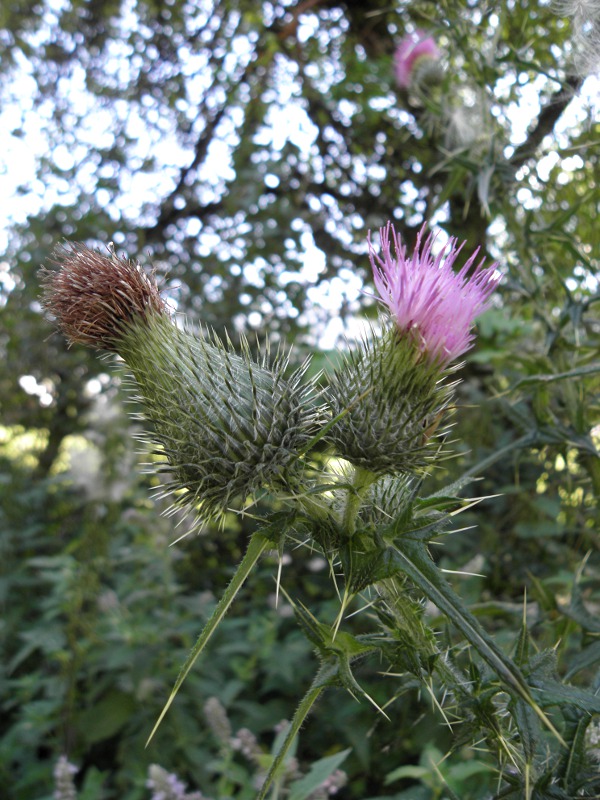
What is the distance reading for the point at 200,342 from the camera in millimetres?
1581

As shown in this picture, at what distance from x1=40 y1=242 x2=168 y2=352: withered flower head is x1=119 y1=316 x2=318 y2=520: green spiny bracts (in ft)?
0.13

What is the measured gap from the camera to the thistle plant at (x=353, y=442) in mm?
1206

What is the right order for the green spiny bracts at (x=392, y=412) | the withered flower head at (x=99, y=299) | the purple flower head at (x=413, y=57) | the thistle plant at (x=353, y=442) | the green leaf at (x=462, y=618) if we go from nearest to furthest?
the green leaf at (x=462, y=618), the thistle plant at (x=353, y=442), the green spiny bracts at (x=392, y=412), the withered flower head at (x=99, y=299), the purple flower head at (x=413, y=57)

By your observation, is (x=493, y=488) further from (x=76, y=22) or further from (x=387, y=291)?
(x=76, y=22)

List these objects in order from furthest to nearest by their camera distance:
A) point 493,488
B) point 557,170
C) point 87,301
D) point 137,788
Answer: point 493,488, point 557,170, point 137,788, point 87,301

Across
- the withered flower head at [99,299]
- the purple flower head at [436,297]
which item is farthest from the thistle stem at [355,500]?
the withered flower head at [99,299]

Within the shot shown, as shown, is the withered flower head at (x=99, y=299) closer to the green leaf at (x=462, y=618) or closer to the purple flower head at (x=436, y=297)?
the purple flower head at (x=436, y=297)

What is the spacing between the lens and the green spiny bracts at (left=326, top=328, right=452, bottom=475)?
52.1 inches

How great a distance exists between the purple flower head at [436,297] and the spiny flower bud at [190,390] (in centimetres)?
31

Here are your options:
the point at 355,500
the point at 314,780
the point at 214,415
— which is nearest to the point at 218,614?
the point at 355,500

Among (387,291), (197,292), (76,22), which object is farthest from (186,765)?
(76,22)

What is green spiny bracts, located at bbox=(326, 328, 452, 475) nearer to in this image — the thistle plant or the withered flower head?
the thistle plant

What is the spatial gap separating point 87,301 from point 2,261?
4.18m

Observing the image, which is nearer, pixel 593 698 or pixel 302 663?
pixel 593 698
